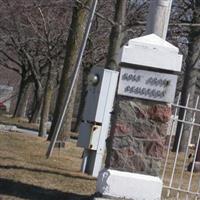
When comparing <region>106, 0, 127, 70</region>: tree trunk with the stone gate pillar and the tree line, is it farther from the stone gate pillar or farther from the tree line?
the stone gate pillar

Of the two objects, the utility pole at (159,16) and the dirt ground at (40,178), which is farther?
the utility pole at (159,16)

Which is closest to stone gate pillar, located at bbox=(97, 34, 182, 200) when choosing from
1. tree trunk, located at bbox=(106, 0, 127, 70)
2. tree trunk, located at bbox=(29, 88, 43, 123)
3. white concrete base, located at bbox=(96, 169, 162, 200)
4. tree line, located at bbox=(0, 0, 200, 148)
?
white concrete base, located at bbox=(96, 169, 162, 200)

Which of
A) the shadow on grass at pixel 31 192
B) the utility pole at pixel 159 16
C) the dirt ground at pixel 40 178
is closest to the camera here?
the shadow on grass at pixel 31 192

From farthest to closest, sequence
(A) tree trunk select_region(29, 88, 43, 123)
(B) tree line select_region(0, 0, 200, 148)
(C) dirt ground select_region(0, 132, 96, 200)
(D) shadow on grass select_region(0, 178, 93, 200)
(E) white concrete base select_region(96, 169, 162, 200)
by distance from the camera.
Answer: (A) tree trunk select_region(29, 88, 43, 123)
(B) tree line select_region(0, 0, 200, 148)
(C) dirt ground select_region(0, 132, 96, 200)
(D) shadow on grass select_region(0, 178, 93, 200)
(E) white concrete base select_region(96, 169, 162, 200)

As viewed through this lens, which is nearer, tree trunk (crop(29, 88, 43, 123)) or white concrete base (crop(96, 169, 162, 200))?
white concrete base (crop(96, 169, 162, 200))

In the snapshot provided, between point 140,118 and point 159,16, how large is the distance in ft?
5.00

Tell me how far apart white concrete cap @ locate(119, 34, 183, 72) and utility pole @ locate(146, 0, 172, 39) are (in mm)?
731

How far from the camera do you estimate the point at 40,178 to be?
9.97 metres

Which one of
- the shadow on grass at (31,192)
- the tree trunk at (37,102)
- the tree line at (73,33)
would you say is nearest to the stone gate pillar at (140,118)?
the shadow on grass at (31,192)

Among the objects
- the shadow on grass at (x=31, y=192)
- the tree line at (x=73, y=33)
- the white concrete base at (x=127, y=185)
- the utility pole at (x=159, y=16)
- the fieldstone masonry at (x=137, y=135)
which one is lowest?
the shadow on grass at (x=31, y=192)

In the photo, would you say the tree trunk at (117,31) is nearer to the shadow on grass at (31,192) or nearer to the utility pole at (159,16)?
the utility pole at (159,16)

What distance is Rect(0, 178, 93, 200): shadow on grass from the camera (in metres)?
8.57

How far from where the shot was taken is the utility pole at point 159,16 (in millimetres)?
9094

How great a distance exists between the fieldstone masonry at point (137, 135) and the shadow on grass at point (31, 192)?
26.8 inches
